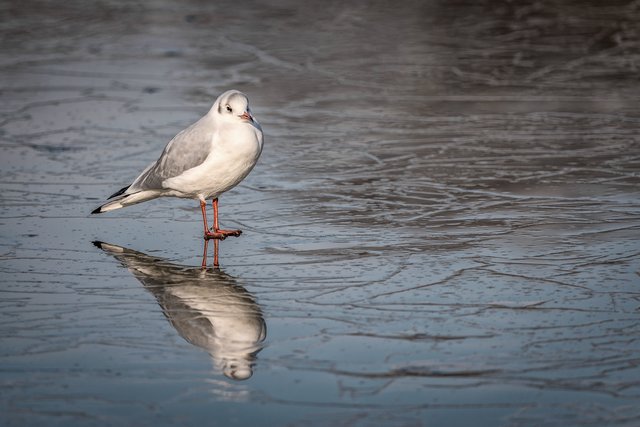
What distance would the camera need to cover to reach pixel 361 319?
5.51 meters

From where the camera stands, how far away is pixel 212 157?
7062 millimetres

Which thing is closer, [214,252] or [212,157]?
[214,252]

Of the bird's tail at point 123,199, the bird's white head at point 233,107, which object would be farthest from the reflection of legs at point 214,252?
the bird's white head at point 233,107

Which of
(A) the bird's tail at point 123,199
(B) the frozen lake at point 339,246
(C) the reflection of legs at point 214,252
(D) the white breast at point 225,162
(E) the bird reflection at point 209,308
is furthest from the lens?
(A) the bird's tail at point 123,199

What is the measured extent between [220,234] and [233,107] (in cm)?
79

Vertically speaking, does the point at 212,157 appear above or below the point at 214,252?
above

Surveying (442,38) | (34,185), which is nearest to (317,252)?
(34,185)

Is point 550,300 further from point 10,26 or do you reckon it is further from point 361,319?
point 10,26

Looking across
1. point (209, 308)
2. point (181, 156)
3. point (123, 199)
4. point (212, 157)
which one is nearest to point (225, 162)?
point (212, 157)

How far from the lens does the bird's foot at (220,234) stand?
711cm

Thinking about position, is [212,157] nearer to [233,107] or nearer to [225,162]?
[225,162]

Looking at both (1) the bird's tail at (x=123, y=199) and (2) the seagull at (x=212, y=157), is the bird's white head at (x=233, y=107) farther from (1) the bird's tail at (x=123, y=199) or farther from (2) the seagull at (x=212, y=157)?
(1) the bird's tail at (x=123, y=199)

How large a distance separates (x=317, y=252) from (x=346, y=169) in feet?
7.75

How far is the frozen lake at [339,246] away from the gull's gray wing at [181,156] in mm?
319
